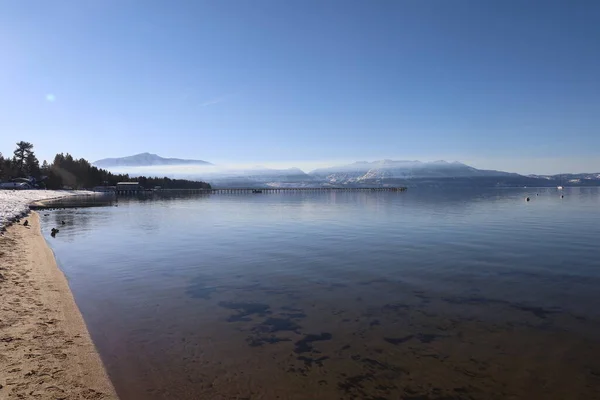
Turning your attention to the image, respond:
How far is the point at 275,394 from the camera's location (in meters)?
9.20

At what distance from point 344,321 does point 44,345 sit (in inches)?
391

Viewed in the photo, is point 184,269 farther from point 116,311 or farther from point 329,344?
point 329,344

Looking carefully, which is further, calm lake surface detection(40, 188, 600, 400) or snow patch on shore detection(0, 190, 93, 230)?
snow patch on shore detection(0, 190, 93, 230)

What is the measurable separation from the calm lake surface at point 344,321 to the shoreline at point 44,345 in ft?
1.88

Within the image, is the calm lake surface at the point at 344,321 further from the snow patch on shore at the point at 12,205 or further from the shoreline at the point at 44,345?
the snow patch on shore at the point at 12,205

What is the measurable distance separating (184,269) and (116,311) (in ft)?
26.1

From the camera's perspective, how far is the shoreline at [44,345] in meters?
8.79

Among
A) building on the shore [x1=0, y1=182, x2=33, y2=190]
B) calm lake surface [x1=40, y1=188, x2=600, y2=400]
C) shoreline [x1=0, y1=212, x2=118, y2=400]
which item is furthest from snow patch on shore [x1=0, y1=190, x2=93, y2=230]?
building on the shore [x1=0, y1=182, x2=33, y2=190]

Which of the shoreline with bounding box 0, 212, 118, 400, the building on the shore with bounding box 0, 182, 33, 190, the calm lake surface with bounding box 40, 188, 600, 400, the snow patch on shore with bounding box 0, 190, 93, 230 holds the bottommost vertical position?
the calm lake surface with bounding box 40, 188, 600, 400

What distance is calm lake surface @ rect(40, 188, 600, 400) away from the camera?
9.73m

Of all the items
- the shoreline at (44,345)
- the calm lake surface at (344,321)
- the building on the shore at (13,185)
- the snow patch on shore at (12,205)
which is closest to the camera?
the shoreline at (44,345)


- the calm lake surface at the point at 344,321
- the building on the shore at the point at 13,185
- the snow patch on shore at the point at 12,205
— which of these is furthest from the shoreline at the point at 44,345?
the building on the shore at the point at 13,185

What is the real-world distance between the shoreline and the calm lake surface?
0.57 meters

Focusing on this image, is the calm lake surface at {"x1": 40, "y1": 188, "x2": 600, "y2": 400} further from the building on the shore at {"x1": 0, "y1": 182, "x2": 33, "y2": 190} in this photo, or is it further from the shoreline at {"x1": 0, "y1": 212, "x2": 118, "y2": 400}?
the building on the shore at {"x1": 0, "y1": 182, "x2": 33, "y2": 190}
